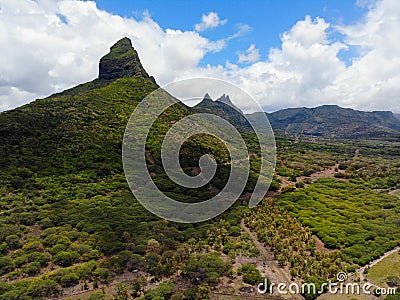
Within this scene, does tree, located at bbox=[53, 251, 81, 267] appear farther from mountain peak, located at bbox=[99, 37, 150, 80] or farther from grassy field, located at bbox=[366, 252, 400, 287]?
mountain peak, located at bbox=[99, 37, 150, 80]

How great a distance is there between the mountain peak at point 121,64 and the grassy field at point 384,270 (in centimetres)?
9724

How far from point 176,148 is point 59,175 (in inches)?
921

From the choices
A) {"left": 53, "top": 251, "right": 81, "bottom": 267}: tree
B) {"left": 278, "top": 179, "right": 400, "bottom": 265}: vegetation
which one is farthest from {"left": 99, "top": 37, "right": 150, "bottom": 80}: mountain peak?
{"left": 53, "top": 251, "right": 81, "bottom": 267}: tree

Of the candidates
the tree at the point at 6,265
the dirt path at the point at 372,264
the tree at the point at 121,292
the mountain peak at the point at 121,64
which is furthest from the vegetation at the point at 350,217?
the mountain peak at the point at 121,64

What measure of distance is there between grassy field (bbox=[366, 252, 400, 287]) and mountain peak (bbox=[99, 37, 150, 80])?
97245 millimetres

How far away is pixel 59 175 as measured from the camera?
54.3 metres

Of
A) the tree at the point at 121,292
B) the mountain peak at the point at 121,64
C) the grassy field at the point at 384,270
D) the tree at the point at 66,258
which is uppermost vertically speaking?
the mountain peak at the point at 121,64

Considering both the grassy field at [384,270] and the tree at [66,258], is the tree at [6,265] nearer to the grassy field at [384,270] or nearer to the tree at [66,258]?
the tree at [66,258]

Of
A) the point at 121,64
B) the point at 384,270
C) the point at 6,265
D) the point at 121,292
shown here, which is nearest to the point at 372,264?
the point at 384,270

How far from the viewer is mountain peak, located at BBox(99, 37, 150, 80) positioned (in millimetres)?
120688

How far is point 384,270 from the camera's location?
122ft

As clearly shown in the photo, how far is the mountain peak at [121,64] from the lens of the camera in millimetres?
120688

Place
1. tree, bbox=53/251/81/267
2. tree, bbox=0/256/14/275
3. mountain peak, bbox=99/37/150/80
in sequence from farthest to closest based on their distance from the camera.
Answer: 1. mountain peak, bbox=99/37/150/80
2. tree, bbox=53/251/81/267
3. tree, bbox=0/256/14/275

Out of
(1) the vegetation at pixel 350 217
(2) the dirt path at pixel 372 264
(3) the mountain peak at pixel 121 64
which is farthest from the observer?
(3) the mountain peak at pixel 121 64
